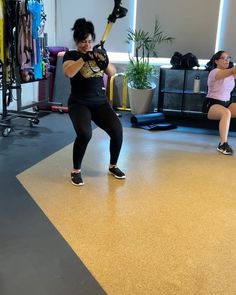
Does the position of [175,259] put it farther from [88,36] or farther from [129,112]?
[129,112]

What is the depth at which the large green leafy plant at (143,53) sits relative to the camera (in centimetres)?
524

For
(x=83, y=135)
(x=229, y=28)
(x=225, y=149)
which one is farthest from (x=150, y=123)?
(x=83, y=135)

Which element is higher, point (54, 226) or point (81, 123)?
point (81, 123)

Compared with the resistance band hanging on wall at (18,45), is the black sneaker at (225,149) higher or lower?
lower

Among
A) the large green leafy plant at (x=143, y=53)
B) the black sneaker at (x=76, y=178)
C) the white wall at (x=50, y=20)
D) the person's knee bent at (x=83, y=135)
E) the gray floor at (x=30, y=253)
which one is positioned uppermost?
the white wall at (x=50, y=20)

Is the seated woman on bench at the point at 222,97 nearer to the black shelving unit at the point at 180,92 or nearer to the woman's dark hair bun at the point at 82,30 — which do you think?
the black shelving unit at the point at 180,92

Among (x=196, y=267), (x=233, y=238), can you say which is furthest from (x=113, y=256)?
(x=233, y=238)

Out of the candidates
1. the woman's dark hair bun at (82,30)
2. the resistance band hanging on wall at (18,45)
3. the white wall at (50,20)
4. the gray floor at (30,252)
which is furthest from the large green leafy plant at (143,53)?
the gray floor at (30,252)

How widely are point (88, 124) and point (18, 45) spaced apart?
6.06 feet

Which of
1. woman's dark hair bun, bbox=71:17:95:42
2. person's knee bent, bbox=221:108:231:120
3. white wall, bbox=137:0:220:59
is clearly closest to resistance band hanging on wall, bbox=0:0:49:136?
woman's dark hair bun, bbox=71:17:95:42

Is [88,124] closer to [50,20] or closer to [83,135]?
[83,135]

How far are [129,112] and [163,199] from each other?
10.4 ft

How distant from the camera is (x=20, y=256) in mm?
2025

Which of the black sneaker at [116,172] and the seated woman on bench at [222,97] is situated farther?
the seated woman on bench at [222,97]
